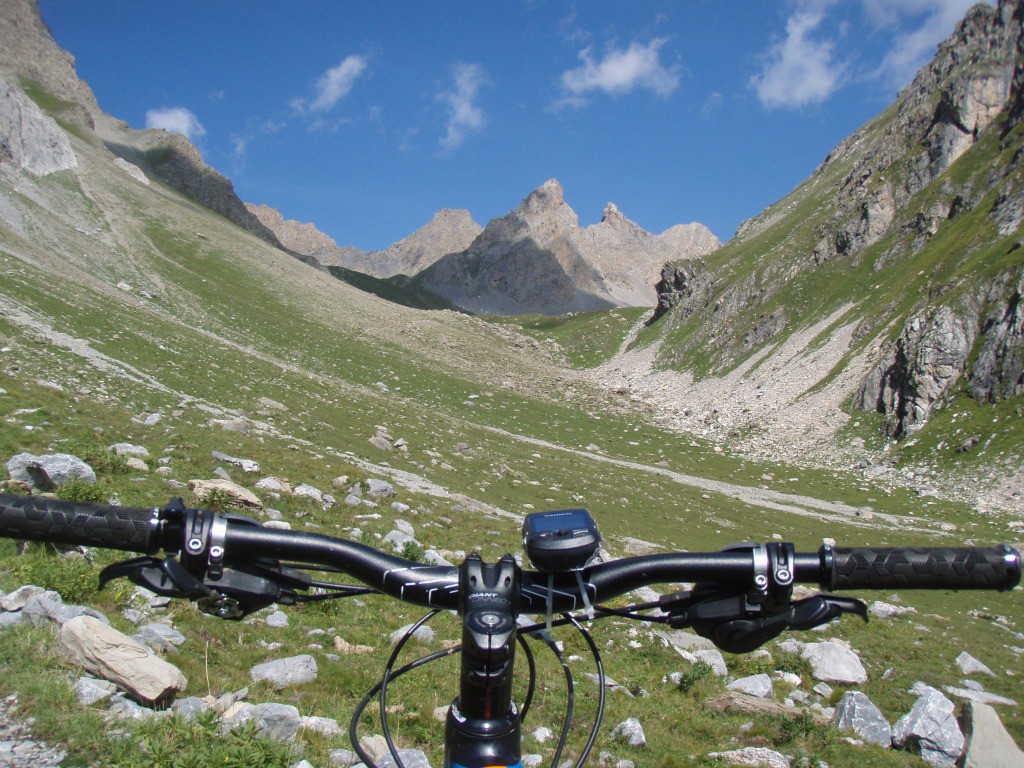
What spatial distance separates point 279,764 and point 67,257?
2516 inches

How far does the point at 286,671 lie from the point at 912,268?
81.3 metres

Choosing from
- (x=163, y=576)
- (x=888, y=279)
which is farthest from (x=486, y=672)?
(x=888, y=279)

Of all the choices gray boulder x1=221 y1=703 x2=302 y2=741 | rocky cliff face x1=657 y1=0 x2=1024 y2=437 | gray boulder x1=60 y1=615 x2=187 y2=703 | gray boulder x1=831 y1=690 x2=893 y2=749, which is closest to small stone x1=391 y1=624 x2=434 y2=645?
gray boulder x1=221 y1=703 x2=302 y2=741

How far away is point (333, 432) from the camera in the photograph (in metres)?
31.7

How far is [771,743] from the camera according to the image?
870 cm

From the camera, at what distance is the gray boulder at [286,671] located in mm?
7445

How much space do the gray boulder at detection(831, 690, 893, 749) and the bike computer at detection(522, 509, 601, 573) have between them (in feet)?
30.1

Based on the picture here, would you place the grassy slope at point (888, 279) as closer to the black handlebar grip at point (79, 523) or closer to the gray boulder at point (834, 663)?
the gray boulder at point (834, 663)

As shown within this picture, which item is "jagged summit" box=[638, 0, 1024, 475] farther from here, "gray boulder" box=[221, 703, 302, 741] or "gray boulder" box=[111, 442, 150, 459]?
"gray boulder" box=[221, 703, 302, 741]

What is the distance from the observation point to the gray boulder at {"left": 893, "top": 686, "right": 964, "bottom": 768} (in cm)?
857

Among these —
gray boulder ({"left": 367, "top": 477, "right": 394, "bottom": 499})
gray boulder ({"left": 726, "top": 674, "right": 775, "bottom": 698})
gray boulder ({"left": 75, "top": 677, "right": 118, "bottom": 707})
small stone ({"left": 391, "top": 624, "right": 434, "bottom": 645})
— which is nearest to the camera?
gray boulder ({"left": 75, "top": 677, "right": 118, "bottom": 707})

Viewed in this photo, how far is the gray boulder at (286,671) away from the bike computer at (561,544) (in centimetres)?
631

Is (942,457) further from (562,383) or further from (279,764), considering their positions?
(279,764)

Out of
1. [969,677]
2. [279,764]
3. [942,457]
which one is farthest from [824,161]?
[279,764]
